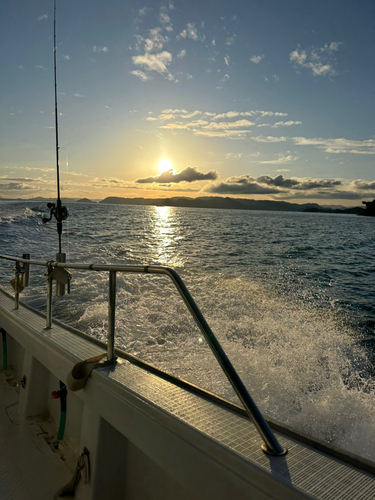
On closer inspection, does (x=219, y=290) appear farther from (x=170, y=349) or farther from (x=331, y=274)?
(x=331, y=274)

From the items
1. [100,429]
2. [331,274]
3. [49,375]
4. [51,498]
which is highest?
[100,429]

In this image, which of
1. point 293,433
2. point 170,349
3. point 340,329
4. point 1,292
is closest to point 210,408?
point 293,433

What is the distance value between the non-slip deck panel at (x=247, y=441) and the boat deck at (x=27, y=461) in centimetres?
63

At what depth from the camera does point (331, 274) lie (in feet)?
38.2

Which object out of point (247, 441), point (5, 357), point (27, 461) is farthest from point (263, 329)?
point (247, 441)

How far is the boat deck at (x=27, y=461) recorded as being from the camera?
5.60ft

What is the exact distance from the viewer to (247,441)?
1090mm

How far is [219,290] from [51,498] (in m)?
5.42

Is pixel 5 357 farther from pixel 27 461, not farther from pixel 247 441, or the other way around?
pixel 247 441

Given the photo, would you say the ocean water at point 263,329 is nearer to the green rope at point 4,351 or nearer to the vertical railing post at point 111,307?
the green rope at point 4,351

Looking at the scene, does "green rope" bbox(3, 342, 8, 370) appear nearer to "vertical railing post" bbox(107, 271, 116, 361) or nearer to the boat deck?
the boat deck

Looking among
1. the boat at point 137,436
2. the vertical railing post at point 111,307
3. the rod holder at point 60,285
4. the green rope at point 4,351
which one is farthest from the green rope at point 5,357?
the vertical railing post at point 111,307

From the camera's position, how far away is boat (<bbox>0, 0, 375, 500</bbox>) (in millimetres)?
966

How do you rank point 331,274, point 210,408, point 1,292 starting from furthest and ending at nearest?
point 331,274 → point 1,292 → point 210,408
